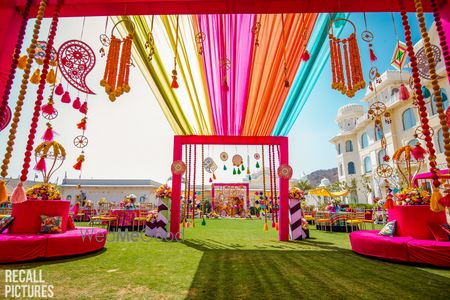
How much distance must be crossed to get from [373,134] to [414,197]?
2075 cm

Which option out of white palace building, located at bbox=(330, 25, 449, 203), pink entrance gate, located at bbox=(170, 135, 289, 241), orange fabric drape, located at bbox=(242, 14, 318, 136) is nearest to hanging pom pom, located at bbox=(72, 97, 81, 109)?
orange fabric drape, located at bbox=(242, 14, 318, 136)

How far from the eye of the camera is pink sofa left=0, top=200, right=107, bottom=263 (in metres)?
3.90

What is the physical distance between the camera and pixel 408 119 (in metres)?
18.4

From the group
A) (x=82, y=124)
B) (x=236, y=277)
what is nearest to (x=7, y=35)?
(x=82, y=124)

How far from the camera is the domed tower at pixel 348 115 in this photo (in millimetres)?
27266

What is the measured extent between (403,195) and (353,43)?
370cm

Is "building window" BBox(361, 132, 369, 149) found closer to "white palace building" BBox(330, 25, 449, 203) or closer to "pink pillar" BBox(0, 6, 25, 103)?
"white palace building" BBox(330, 25, 449, 203)

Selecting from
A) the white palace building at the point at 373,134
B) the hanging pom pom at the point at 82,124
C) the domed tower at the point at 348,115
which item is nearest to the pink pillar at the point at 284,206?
the hanging pom pom at the point at 82,124

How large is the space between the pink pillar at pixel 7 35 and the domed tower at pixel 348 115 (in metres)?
29.9

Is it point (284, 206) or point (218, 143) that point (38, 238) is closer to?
point (218, 143)

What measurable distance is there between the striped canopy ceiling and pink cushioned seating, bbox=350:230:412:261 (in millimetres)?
3173

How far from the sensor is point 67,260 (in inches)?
167

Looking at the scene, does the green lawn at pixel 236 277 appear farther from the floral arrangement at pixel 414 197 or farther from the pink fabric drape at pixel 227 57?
the pink fabric drape at pixel 227 57

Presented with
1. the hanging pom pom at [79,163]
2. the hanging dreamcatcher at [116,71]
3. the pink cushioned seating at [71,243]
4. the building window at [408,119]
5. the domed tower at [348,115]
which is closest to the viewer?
the hanging dreamcatcher at [116,71]
